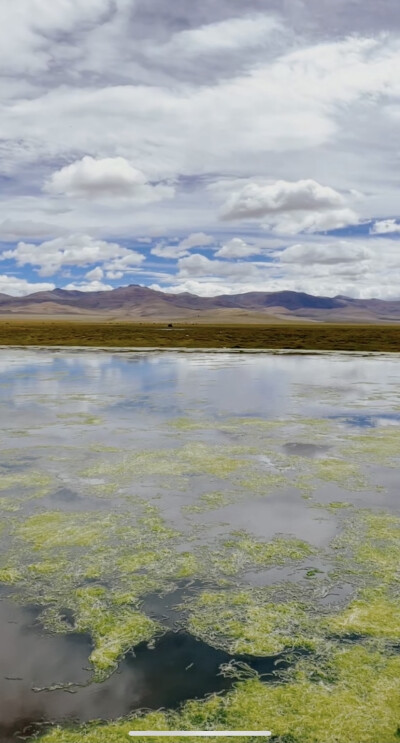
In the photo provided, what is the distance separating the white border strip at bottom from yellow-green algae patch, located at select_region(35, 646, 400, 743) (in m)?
0.05

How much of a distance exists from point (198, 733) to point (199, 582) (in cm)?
307

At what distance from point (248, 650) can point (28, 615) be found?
2.99m

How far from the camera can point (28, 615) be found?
24.6ft

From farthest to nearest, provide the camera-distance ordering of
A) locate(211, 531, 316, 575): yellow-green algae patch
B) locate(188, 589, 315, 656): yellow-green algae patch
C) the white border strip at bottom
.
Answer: locate(211, 531, 316, 575): yellow-green algae patch → locate(188, 589, 315, 656): yellow-green algae patch → the white border strip at bottom

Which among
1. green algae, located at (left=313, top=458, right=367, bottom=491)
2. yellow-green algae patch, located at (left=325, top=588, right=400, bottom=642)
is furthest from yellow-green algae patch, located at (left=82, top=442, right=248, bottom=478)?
yellow-green algae patch, located at (left=325, top=588, right=400, bottom=642)

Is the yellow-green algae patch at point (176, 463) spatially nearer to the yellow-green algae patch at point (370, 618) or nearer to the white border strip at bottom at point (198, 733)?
the yellow-green algae patch at point (370, 618)

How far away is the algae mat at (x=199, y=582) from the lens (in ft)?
19.1

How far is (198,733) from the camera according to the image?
5.42 m

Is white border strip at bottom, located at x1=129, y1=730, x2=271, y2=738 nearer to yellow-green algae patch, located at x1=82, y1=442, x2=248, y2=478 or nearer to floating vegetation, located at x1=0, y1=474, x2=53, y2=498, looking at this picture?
floating vegetation, located at x1=0, y1=474, x2=53, y2=498

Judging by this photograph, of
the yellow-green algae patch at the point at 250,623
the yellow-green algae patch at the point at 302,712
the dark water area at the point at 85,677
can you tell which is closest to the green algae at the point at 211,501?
the yellow-green algae patch at the point at 250,623

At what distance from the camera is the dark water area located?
18.8 ft

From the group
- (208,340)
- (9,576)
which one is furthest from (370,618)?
(208,340)

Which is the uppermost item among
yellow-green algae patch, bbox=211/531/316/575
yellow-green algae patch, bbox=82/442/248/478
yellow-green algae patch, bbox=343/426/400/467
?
yellow-green algae patch, bbox=343/426/400/467

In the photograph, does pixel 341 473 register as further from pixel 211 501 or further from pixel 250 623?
pixel 250 623
